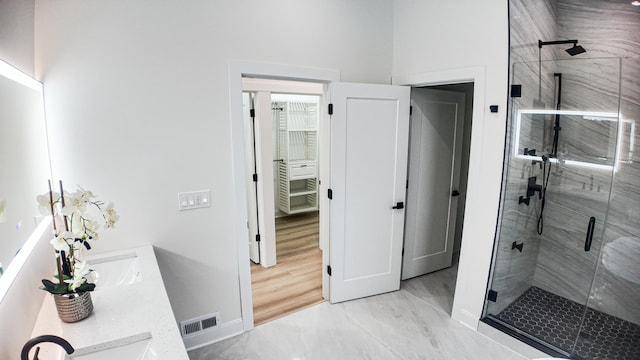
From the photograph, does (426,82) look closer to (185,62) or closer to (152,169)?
(185,62)

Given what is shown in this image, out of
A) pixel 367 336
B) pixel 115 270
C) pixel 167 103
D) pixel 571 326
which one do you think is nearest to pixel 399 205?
pixel 367 336

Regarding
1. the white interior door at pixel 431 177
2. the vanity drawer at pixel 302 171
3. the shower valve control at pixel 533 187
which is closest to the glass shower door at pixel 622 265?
the shower valve control at pixel 533 187

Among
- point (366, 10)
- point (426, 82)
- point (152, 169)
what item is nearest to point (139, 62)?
point (152, 169)

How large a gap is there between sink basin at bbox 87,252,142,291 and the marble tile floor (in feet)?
3.01

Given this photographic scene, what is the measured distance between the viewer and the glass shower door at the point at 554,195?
2.33m

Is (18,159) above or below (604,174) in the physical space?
above

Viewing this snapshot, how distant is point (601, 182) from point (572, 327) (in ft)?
3.67

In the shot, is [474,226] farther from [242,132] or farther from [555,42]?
[242,132]

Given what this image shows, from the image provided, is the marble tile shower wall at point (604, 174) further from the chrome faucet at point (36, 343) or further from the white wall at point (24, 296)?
the white wall at point (24, 296)

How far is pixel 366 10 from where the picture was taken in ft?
9.44

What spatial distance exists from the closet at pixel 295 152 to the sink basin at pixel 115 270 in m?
3.56

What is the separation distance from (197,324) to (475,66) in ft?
9.53

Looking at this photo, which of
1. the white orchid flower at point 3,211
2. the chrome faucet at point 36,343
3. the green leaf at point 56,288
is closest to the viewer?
the chrome faucet at point 36,343

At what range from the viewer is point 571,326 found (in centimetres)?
247
